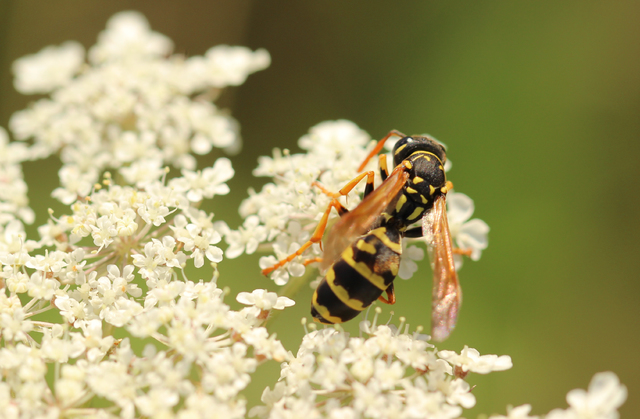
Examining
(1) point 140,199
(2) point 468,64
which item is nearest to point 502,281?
(2) point 468,64

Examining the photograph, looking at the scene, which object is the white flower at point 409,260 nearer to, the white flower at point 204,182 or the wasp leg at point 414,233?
the wasp leg at point 414,233

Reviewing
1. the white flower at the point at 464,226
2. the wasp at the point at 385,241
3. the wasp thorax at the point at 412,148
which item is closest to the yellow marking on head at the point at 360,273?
the wasp at the point at 385,241

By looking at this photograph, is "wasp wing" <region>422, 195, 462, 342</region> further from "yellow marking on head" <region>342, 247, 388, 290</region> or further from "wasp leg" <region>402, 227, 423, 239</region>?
"yellow marking on head" <region>342, 247, 388, 290</region>

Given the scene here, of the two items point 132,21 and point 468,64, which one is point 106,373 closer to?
point 132,21

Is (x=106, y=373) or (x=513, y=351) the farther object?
(x=513, y=351)

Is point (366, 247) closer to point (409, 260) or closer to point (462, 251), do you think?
point (409, 260)
